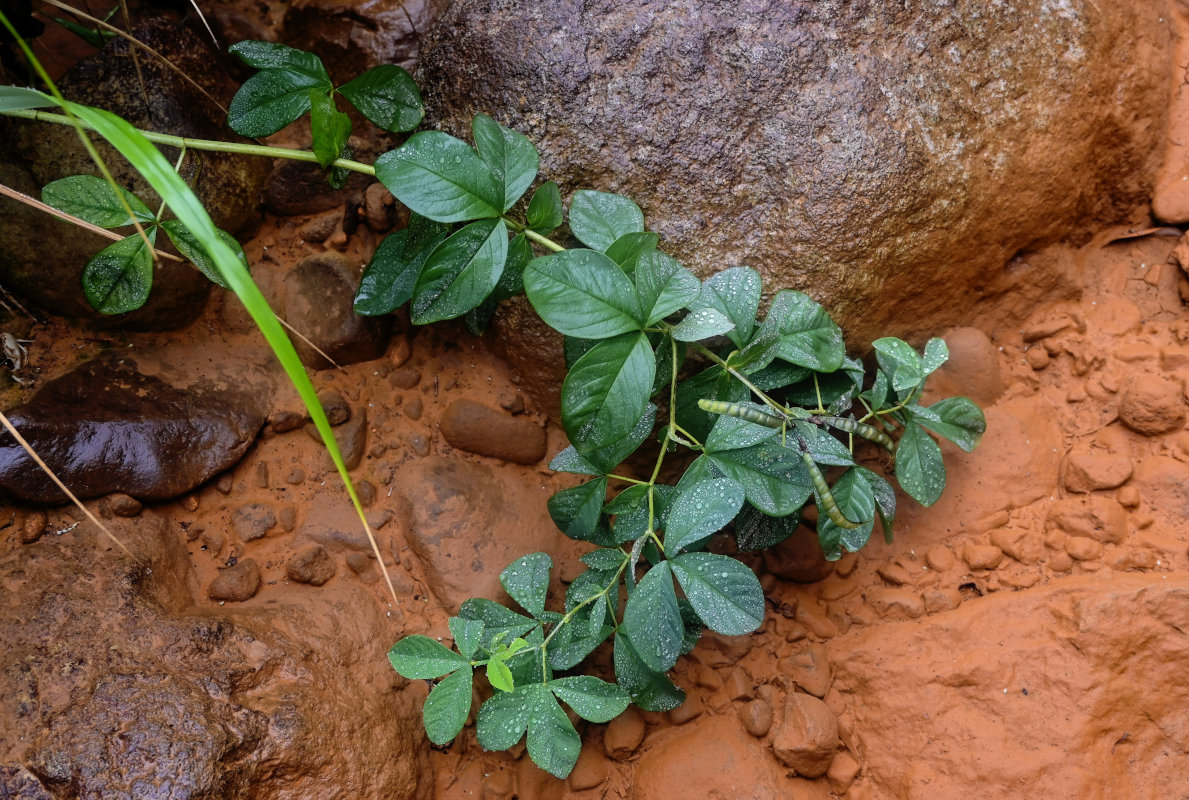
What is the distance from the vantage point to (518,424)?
7.20ft

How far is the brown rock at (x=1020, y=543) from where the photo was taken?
1981 millimetres

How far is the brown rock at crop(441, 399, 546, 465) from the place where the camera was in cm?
218

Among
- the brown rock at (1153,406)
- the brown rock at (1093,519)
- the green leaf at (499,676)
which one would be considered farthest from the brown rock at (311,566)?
the brown rock at (1153,406)

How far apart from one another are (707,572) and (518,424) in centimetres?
75

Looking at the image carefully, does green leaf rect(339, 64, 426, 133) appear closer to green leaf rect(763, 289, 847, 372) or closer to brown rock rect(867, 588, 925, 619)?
green leaf rect(763, 289, 847, 372)

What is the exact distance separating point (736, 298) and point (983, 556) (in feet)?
3.00

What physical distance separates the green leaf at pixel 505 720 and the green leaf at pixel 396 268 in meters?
0.90

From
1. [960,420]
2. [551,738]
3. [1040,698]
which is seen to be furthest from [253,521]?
[1040,698]

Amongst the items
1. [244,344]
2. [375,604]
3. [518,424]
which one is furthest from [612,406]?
[244,344]

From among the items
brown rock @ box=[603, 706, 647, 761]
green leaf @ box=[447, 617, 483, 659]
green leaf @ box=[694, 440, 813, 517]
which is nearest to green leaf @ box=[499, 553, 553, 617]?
green leaf @ box=[447, 617, 483, 659]

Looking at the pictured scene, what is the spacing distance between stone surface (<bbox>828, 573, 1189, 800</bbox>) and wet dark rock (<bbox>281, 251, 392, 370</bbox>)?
151 cm

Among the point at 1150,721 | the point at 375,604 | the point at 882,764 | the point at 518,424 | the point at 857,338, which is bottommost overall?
the point at 375,604

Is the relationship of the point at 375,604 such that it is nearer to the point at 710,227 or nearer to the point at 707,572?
the point at 707,572

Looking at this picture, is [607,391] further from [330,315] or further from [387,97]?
[330,315]
